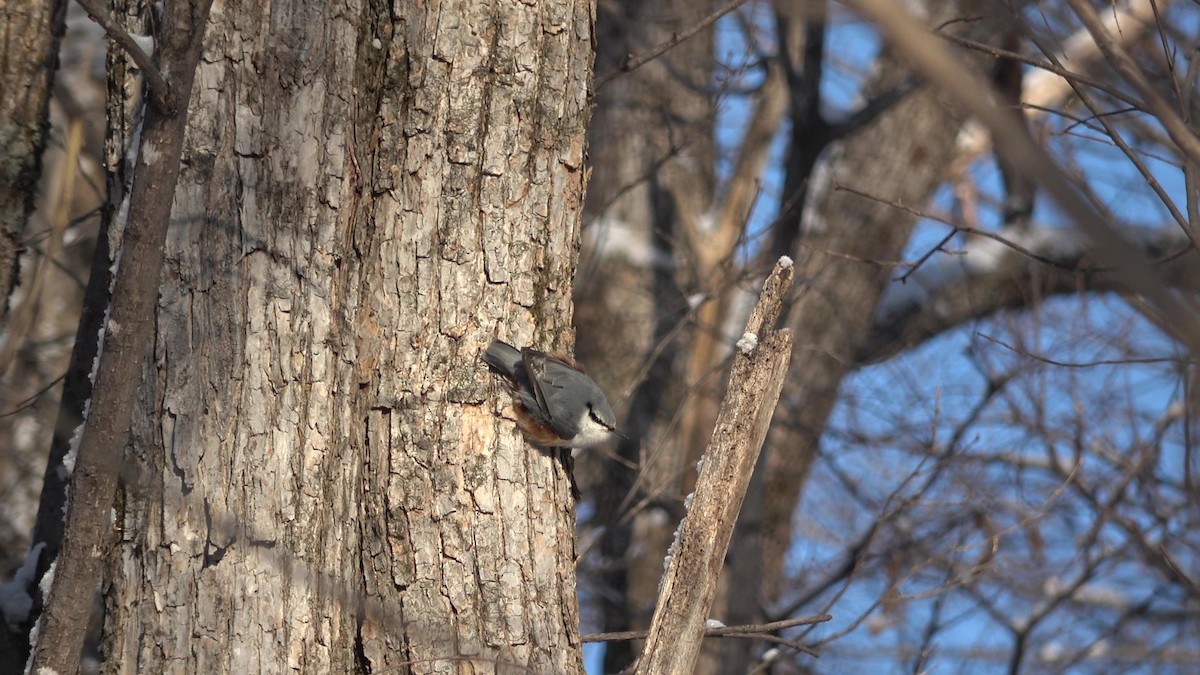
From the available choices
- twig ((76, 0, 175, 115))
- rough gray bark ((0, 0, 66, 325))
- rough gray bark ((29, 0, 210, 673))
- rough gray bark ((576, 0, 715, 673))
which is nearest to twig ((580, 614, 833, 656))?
rough gray bark ((29, 0, 210, 673))

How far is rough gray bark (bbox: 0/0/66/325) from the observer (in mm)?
2924

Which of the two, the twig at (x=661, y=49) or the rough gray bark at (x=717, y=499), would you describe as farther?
the twig at (x=661, y=49)

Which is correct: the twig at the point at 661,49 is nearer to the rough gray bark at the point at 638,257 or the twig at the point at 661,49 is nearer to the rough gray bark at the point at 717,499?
the rough gray bark at the point at 717,499

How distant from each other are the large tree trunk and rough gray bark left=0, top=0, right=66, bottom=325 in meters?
1.17

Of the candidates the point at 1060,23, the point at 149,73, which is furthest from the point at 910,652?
the point at 149,73

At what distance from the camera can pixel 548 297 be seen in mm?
2322

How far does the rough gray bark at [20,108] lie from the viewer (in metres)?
2.92

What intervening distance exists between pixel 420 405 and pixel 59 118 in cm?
655

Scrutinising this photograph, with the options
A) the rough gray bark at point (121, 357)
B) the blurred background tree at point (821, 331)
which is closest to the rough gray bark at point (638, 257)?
the blurred background tree at point (821, 331)

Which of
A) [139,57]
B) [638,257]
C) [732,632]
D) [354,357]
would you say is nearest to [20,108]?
[354,357]

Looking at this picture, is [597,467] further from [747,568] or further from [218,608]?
[218,608]

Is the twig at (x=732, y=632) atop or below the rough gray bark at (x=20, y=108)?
below

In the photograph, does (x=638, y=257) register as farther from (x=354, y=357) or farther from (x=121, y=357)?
(x=121, y=357)

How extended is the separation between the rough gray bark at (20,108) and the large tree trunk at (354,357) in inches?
46.0
